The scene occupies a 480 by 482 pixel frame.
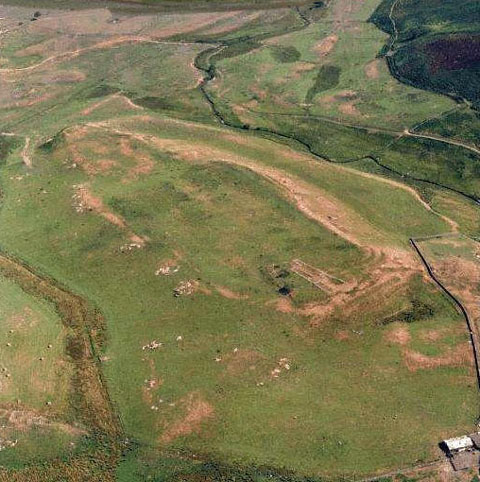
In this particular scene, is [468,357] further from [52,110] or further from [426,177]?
→ [52,110]

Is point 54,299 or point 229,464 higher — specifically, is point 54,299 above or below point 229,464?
above

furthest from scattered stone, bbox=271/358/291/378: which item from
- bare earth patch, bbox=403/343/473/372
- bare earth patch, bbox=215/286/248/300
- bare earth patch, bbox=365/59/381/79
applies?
bare earth patch, bbox=365/59/381/79

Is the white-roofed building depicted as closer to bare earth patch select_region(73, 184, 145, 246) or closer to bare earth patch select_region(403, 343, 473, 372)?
bare earth patch select_region(403, 343, 473, 372)

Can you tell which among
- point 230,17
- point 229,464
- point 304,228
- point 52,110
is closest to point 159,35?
point 230,17

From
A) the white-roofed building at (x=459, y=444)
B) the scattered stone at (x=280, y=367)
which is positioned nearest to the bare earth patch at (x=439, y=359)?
the white-roofed building at (x=459, y=444)

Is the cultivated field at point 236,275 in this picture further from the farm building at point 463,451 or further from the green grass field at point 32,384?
the farm building at point 463,451

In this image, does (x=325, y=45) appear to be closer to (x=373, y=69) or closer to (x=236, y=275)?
(x=373, y=69)
